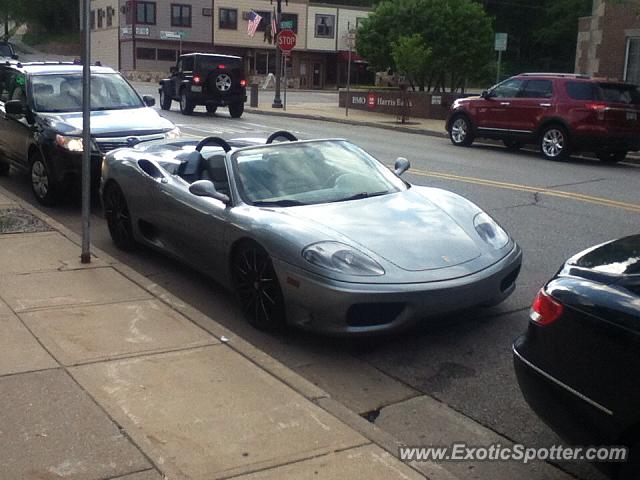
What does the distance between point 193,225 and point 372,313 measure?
1995 mm

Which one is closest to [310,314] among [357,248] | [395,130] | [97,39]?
[357,248]

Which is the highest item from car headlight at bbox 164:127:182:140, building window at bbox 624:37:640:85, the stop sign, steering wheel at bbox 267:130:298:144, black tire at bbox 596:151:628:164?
the stop sign

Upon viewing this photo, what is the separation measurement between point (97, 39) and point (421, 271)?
240 ft

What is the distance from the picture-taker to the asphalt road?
422 centimetres

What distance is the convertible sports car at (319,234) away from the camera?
496 cm

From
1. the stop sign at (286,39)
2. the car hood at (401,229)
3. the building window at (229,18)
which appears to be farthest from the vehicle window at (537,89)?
the building window at (229,18)

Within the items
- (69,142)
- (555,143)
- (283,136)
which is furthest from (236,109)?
(283,136)

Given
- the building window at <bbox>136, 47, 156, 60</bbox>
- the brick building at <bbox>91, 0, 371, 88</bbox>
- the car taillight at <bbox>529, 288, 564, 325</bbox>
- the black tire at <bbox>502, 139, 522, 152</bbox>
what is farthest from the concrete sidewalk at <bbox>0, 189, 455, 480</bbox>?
the building window at <bbox>136, 47, 156, 60</bbox>

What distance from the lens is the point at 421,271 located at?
505 centimetres

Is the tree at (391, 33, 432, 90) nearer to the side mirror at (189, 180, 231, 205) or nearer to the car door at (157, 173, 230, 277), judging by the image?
the car door at (157, 173, 230, 277)

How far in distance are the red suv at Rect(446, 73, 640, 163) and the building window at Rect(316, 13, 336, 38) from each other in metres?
52.3

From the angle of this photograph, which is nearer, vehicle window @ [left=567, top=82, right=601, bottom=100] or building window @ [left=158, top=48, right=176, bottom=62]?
vehicle window @ [left=567, top=82, right=601, bottom=100]

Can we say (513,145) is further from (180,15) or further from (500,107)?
(180,15)

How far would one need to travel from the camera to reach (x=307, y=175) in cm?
630
